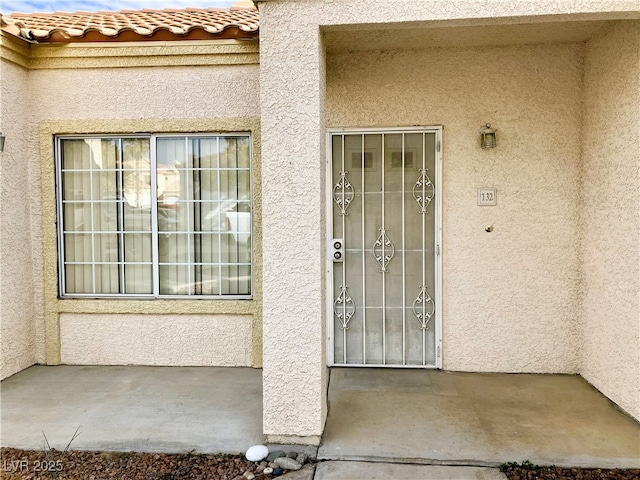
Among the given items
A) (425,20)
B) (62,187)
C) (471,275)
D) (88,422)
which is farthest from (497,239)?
(62,187)

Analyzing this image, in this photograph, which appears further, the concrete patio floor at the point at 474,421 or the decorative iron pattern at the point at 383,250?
the decorative iron pattern at the point at 383,250

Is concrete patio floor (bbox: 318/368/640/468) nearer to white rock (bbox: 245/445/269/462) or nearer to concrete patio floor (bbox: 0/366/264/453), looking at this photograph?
white rock (bbox: 245/445/269/462)

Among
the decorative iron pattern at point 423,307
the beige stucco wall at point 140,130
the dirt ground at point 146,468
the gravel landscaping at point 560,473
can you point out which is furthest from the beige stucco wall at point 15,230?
the gravel landscaping at point 560,473

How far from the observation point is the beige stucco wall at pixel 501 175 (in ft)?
20.8

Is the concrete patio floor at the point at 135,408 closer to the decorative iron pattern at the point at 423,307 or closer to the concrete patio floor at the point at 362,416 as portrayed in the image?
the concrete patio floor at the point at 362,416

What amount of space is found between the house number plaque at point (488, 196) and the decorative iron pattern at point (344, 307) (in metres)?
2.35

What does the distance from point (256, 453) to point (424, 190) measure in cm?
415

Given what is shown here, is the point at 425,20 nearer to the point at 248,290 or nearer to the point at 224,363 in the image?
the point at 248,290

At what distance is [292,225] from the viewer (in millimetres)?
4570

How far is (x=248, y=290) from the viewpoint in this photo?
23.2 ft

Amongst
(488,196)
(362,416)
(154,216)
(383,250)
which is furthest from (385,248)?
(154,216)

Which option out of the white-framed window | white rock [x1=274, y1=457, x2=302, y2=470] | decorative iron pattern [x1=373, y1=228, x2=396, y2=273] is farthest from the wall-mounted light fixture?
white rock [x1=274, y1=457, x2=302, y2=470]

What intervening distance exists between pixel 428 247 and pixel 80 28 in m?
6.25

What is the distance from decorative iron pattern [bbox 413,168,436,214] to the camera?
21.6 feet
